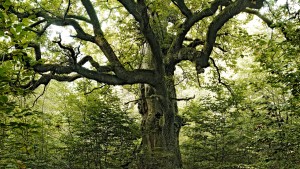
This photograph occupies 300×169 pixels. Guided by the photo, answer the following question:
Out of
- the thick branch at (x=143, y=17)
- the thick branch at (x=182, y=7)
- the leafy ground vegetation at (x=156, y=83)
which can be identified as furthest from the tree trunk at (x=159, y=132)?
the thick branch at (x=182, y=7)

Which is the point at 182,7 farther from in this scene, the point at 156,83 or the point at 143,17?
the point at 156,83

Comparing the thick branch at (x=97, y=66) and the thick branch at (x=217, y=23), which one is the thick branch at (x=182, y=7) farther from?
the thick branch at (x=97, y=66)

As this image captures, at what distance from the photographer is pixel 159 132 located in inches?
296

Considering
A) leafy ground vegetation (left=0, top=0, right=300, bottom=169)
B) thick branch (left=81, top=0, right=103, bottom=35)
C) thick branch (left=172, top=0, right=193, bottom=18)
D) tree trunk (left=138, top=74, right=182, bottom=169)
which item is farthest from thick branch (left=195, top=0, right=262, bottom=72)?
thick branch (left=81, top=0, right=103, bottom=35)

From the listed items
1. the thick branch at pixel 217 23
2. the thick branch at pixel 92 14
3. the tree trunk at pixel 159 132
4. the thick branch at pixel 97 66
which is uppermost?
the thick branch at pixel 92 14

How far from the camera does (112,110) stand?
8438 millimetres

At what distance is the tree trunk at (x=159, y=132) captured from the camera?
688cm

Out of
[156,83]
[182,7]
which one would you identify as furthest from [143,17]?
[156,83]

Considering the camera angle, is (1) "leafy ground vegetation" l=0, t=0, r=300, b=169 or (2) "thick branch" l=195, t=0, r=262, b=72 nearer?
(1) "leafy ground vegetation" l=0, t=0, r=300, b=169

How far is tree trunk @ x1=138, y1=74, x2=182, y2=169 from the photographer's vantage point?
6883 mm

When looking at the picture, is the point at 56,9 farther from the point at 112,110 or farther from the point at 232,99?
the point at 232,99

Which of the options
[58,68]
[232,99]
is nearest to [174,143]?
[232,99]

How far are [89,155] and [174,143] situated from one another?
295cm

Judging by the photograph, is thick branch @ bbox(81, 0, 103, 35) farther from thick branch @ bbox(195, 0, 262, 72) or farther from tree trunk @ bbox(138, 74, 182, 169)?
thick branch @ bbox(195, 0, 262, 72)
